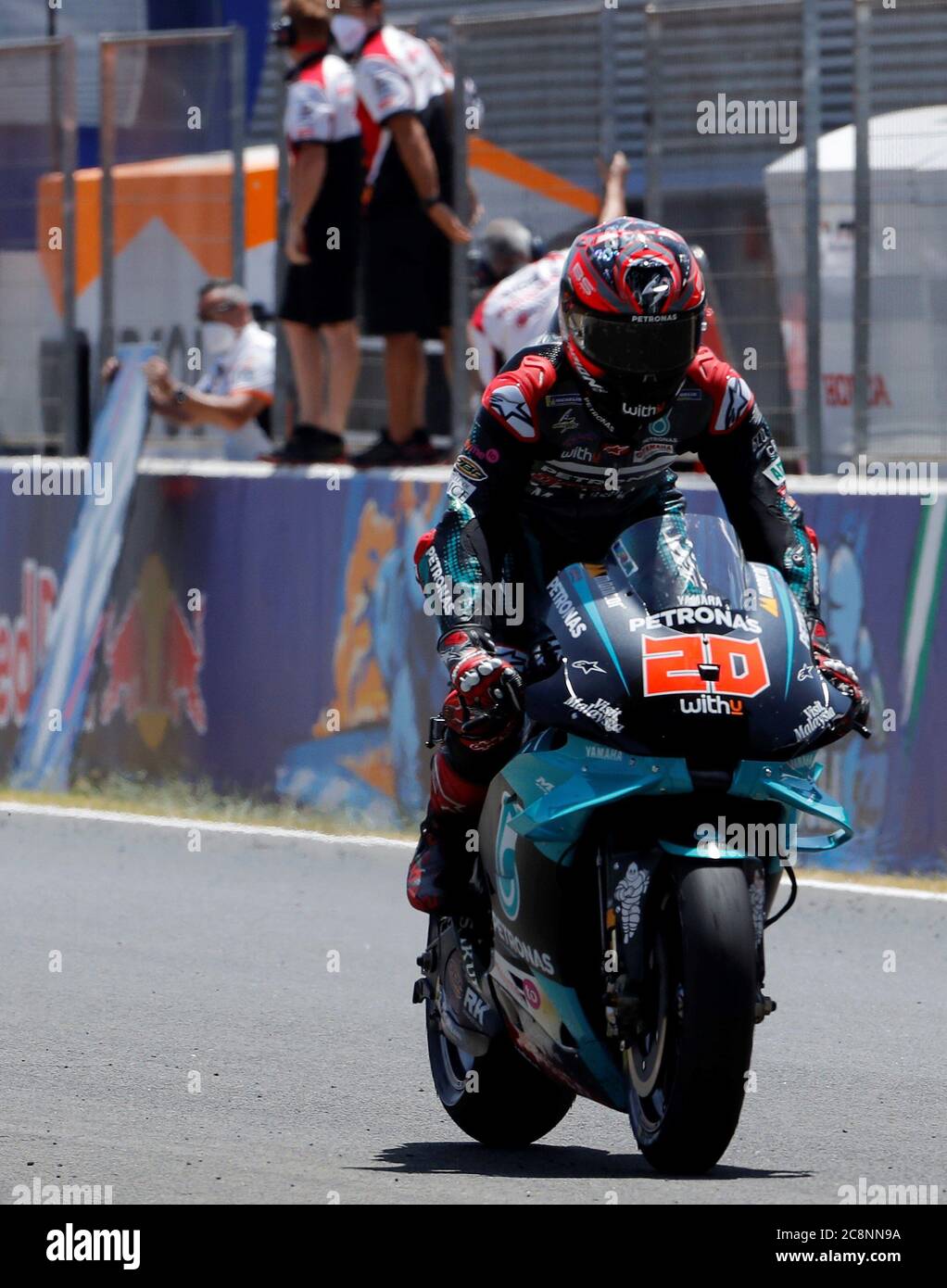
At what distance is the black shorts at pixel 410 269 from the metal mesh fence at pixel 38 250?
1904 millimetres

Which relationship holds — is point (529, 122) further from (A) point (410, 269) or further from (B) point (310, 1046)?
(B) point (310, 1046)

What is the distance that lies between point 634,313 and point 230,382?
6.53 metres

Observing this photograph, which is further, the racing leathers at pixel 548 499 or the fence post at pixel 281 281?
the fence post at pixel 281 281

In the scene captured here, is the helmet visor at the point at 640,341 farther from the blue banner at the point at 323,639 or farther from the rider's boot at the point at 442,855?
the blue banner at the point at 323,639

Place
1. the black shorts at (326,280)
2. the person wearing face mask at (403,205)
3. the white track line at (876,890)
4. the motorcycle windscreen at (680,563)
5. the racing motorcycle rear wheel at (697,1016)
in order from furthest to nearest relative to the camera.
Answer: the black shorts at (326,280), the person wearing face mask at (403,205), the white track line at (876,890), the motorcycle windscreen at (680,563), the racing motorcycle rear wheel at (697,1016)

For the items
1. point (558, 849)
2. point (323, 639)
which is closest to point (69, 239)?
point (323, 639)

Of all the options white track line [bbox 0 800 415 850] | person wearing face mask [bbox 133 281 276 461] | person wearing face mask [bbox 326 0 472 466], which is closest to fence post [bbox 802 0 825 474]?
person wearing face mask [bbox 326 0 472 466]

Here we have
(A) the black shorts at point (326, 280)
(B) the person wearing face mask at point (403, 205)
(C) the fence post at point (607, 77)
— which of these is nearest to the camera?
(C) the fence post at point (607, 77)

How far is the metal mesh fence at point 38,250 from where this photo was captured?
471 inches

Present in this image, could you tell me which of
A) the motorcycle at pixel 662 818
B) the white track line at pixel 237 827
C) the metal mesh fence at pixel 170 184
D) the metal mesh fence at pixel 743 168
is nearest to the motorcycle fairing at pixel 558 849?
the motorcycle at pixel 662 818

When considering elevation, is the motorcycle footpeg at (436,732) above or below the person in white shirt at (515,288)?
below

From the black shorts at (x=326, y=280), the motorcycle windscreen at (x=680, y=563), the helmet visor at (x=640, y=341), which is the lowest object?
the motorcycle windscreen at (x=680, y=563)
